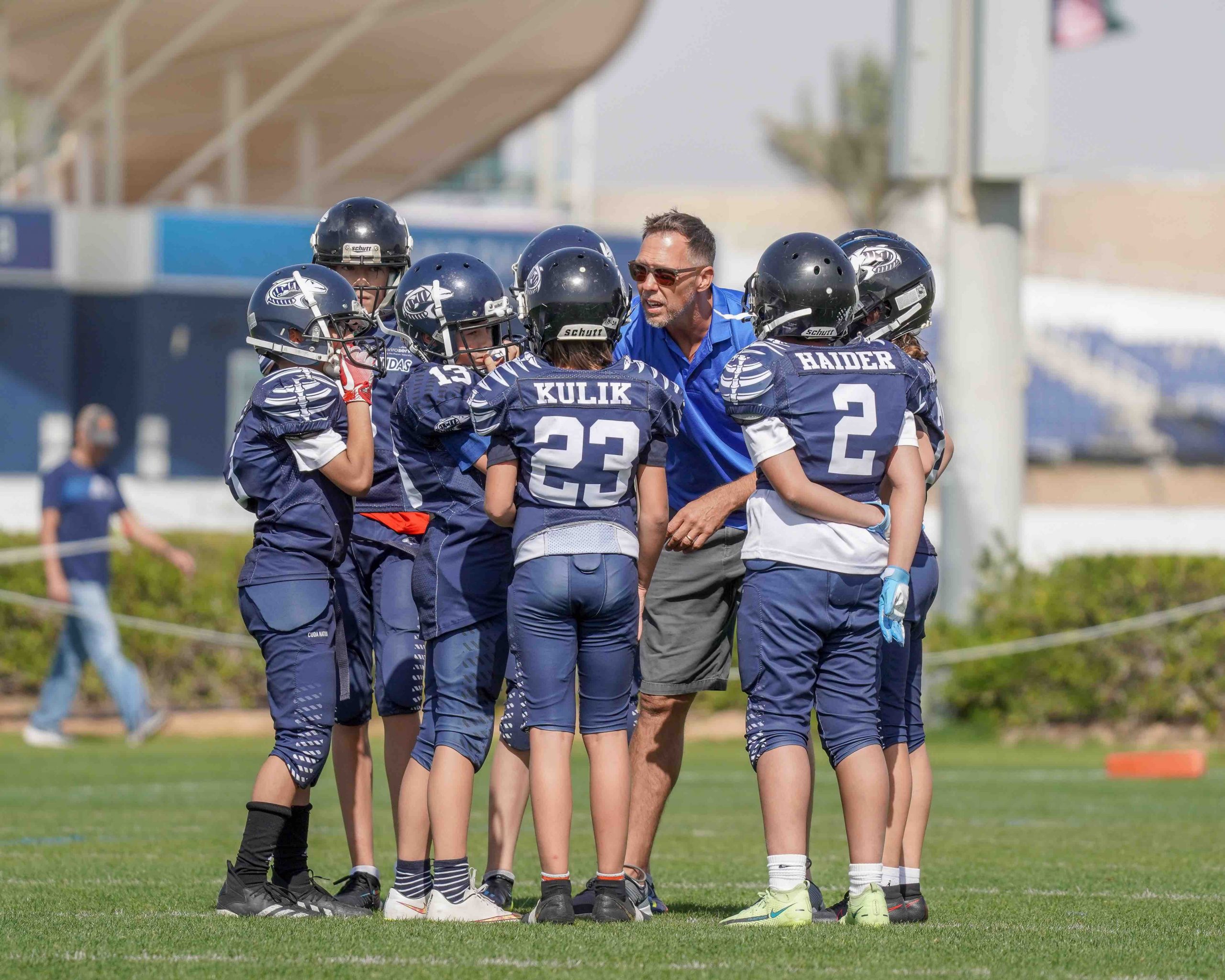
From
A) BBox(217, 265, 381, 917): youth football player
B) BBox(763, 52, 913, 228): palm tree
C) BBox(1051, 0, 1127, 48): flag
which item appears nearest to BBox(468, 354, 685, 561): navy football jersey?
BBox(217, 265, 381, 917): youth football player

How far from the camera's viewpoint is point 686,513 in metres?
5.96

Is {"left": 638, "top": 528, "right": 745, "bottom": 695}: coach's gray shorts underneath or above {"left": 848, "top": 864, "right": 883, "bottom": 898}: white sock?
above

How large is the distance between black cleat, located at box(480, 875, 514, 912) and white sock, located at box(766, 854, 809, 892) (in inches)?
37.1

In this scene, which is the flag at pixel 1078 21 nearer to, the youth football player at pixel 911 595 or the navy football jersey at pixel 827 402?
the youth football player at pixel 911 595

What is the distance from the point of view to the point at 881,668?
5562mm

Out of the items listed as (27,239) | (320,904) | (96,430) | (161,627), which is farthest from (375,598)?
(27,239)

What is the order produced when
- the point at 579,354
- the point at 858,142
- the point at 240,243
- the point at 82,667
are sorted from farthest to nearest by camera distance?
1. the point at 858,142
2. the point at 240,243
3. the point at 82,667
4. the point at 579,354

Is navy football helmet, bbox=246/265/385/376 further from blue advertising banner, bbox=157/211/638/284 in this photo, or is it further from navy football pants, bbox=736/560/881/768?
blue advertising banner, bbox=157/211/638/284

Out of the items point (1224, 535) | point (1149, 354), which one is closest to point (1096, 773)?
point (1224, 535)

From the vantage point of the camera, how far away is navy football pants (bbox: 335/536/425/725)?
5.79 meters

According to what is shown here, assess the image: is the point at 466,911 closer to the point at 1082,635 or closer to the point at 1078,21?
the point at 1082,635

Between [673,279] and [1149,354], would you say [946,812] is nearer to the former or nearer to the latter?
[673,279]

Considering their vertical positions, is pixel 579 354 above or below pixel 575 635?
above

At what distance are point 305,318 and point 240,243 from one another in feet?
65.9
